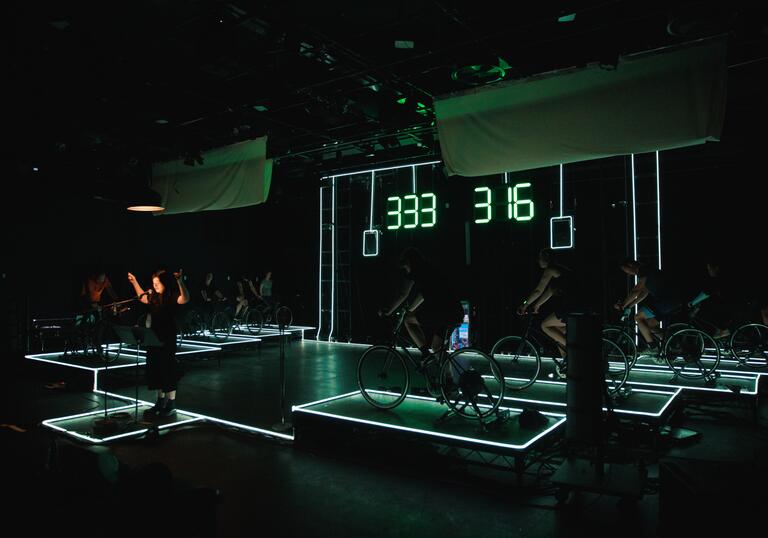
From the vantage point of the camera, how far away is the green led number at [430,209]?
10859 mm

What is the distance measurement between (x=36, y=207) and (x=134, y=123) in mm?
5036

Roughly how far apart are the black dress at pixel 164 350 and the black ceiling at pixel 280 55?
304 cm

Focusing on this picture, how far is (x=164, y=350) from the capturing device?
5.96m

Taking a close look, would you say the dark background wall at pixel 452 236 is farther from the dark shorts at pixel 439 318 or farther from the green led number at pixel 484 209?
the dark shorts at pixel 439 318

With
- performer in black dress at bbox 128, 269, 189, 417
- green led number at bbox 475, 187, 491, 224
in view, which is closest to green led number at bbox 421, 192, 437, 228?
→ green led number at bbox 475, 187, 491, 224

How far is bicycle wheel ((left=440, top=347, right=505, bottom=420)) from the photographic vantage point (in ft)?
16.2

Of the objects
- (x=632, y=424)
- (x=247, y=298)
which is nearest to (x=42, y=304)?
(x=247, y=298)

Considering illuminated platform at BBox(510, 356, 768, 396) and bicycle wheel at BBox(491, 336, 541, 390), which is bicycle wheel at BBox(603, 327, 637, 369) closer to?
illuminated platform at BBox(510, 356, 768, 396)

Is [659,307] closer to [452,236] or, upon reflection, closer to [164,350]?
[452,236]

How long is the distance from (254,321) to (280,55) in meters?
8.98

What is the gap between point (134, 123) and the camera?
8.72 m

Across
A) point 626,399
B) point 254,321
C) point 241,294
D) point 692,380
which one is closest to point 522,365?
point 692,380

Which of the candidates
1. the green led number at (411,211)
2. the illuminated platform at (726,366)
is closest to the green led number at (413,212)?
the green led number at (411,211)

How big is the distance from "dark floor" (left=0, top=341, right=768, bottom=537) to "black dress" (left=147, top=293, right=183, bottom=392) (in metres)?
0.66
